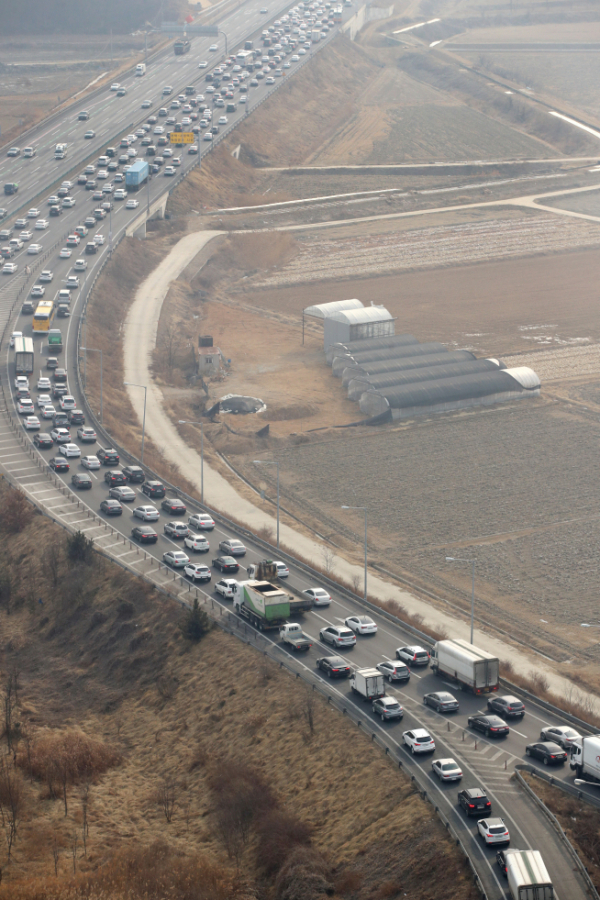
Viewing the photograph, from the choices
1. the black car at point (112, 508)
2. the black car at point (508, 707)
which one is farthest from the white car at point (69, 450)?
the black car at point (508, 707)

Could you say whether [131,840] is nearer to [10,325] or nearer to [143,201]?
[10,325]

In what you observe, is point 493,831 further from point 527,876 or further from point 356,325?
point 356,325

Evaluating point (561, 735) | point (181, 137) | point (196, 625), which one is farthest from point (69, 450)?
point (181, 137)

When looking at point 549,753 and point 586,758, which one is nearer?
point 586,758

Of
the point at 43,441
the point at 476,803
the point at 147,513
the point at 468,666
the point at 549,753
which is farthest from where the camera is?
the point at 43,441

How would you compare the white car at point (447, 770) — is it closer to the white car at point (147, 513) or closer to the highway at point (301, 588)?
the highway at point (301, 588)

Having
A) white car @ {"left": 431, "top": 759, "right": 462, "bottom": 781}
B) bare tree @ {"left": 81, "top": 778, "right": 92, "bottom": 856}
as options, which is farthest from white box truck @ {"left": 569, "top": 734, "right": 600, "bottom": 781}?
bare tree @ {"left": 81, "top": 778, "right": 92, "bottom": 856}

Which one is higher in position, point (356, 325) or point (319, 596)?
point (356, 325)

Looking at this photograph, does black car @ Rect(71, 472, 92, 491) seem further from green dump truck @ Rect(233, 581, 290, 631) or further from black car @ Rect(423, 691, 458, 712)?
black car @ Rect(423, 691, 458, 712)
